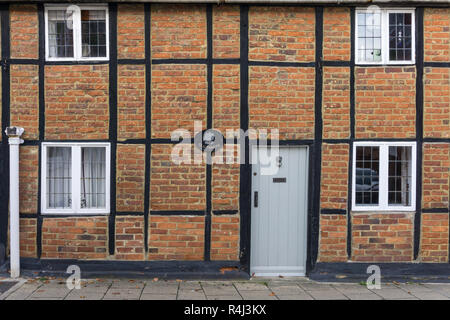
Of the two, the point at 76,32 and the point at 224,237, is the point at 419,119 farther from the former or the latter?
the point at 76,32

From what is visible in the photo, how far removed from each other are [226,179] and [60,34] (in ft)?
11.0

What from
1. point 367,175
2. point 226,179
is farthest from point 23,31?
point 367,175

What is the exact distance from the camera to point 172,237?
5.91m

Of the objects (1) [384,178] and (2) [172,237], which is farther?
(1) [384,178]

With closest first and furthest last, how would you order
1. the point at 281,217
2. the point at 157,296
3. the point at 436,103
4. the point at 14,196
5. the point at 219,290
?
1. the point at 157,296
2. the point at 219,290
3. the point at 14,196
4. the point at 436,103
5. the point at 281,217

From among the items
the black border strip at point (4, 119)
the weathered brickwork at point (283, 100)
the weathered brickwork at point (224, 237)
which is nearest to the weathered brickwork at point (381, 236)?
the weathered brickwork at point (283, 100)

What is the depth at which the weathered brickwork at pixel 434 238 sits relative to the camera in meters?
6.02

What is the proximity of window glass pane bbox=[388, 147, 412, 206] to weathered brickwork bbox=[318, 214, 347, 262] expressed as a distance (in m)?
0.87

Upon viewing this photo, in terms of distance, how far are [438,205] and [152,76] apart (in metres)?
4.74

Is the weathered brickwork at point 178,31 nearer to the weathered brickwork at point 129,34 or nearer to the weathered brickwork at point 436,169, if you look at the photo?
the weathered brickwork at point 129,34

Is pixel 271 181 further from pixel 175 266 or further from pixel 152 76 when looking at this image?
pixel 152 76

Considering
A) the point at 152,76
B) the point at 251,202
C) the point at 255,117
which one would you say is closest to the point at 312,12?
the point at 255,117

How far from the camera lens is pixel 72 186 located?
235 inches

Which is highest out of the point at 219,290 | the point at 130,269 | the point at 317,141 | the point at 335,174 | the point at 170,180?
the point at 317,141
